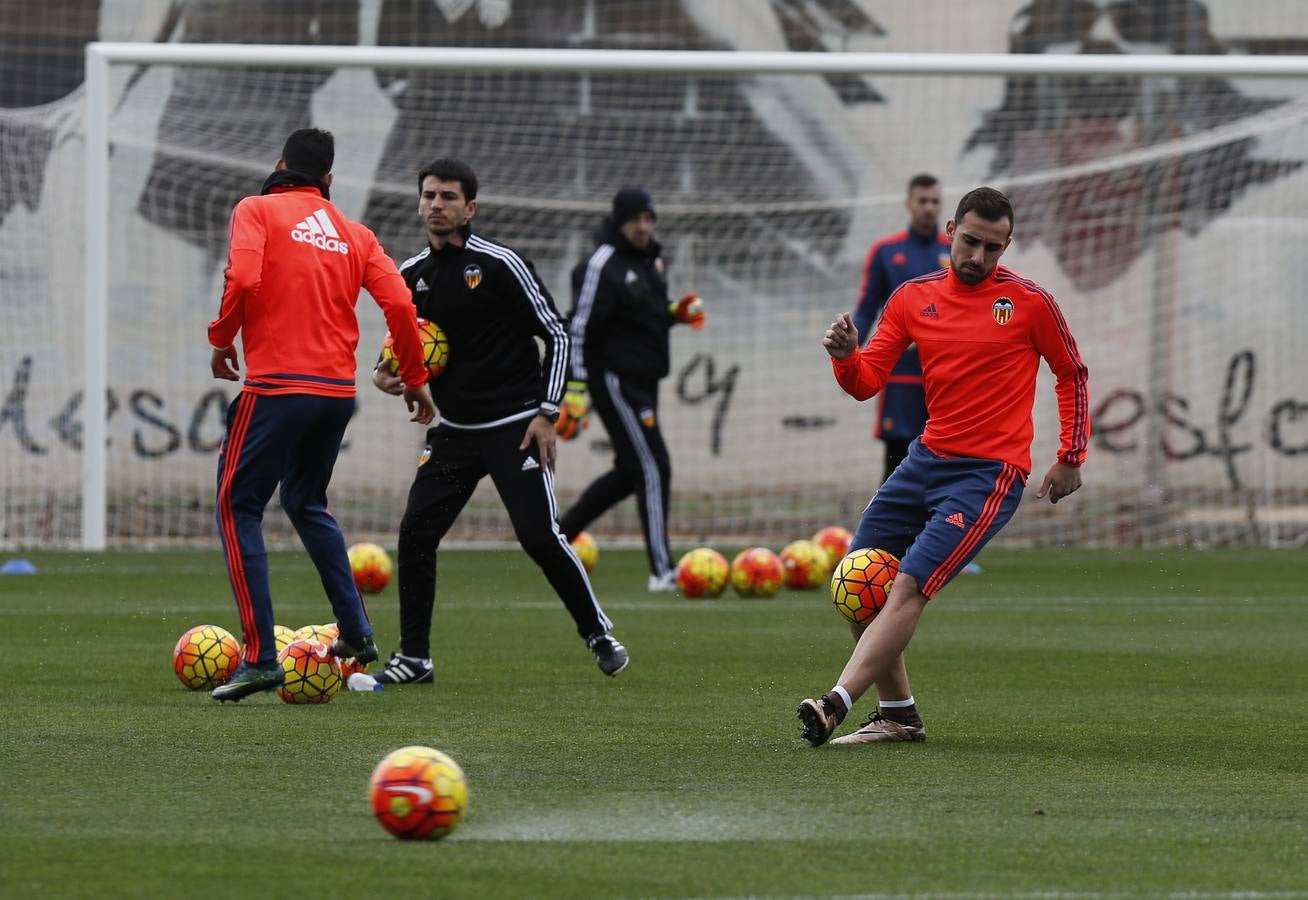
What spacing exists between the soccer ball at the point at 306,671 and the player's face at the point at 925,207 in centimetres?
680

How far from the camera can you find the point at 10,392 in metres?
17.3

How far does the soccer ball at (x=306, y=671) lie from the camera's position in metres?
7.88

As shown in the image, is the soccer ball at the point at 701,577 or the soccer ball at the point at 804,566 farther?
the soccer ball at the point at 804,566

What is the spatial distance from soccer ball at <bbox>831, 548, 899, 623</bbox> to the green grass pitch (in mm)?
489

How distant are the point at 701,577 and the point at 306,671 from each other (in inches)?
225

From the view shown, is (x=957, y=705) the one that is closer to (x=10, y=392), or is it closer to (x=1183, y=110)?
(x=10, y=392)

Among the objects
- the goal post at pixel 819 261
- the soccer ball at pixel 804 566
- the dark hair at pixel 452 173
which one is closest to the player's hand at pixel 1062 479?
the dark hair at pixel 452 173

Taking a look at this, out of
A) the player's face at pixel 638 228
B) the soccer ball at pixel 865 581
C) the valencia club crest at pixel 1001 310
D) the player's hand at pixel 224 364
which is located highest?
the player's face at pixel 638 228

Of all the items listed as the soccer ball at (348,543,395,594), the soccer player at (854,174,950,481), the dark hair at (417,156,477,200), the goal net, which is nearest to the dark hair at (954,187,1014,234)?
the dark hair at (417,156,477,200)

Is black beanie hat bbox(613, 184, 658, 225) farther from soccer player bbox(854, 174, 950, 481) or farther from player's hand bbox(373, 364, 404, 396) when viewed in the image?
player's hand bbox(373, 364, 404, 396)

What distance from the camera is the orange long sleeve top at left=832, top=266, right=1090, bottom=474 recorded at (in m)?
7.00

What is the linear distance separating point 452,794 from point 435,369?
393 centimetres

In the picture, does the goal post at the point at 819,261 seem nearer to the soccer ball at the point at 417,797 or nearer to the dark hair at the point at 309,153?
the dark hair at the point at 309,153

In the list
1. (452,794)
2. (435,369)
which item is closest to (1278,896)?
(452,794)
